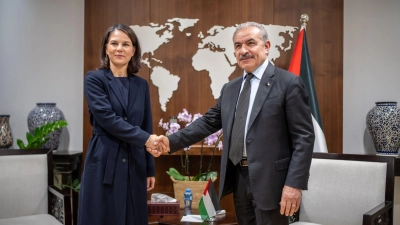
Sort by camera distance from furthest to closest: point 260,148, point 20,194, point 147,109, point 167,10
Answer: point 167,10 < point 20,194 < point 147,109 < point 260,148

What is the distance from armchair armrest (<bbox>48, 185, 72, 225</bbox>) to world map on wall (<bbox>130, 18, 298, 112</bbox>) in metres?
1.51

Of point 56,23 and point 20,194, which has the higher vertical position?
point 56,23

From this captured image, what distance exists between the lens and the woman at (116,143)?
2301 millimetres

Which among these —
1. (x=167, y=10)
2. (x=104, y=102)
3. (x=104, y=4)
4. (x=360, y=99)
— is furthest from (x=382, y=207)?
(x=104, y=4)

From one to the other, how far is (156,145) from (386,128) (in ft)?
7.46

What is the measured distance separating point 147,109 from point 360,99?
8.27 ft

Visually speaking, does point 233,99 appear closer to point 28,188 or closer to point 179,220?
point 179,220

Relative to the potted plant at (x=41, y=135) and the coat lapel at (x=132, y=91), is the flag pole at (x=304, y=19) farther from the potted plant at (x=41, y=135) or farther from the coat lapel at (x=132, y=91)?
the potted plant at (x=41, y=135)

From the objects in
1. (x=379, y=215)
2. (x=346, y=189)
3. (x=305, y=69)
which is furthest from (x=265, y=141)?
(x=305, y=69)

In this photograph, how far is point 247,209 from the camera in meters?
2.03

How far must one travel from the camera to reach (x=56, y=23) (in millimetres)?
4301

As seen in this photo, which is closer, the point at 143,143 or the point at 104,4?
the point at 143,143

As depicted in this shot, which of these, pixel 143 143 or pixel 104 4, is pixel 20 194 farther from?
pixel 104 4

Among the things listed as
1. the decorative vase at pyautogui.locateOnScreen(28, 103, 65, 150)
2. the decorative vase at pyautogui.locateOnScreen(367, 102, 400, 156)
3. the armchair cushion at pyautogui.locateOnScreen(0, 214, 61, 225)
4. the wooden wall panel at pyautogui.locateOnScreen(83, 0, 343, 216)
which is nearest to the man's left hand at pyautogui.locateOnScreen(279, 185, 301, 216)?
the armchair cushion at pyautogui.locateOnScreen(0, 214, 61, 225)
